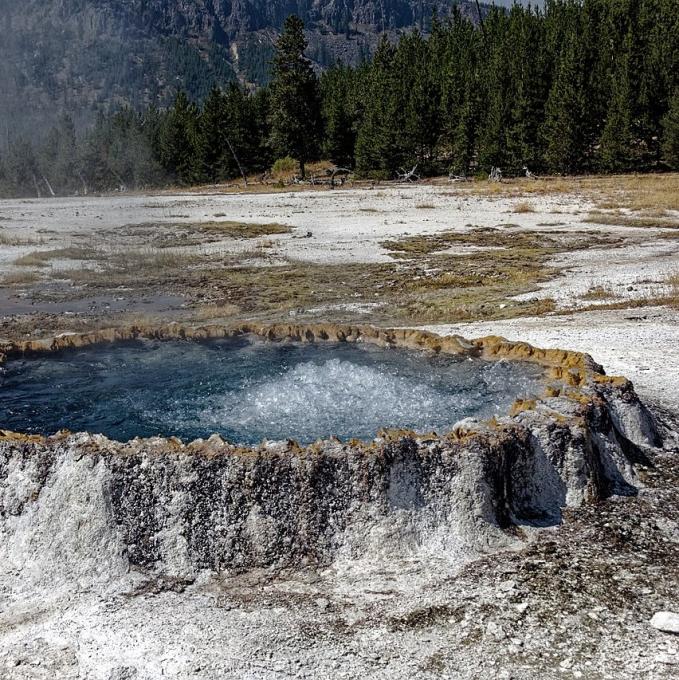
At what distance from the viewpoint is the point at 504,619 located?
175 inches

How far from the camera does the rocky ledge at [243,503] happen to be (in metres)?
5.11

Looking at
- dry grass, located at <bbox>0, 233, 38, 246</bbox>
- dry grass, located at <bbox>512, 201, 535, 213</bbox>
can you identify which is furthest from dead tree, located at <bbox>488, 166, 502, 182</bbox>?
dry grass, located at <bbox>0, 233, 38, 246</bbox>

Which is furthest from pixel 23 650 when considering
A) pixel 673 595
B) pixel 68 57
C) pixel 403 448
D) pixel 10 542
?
pixel 68 57

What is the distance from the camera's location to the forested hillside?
1720 inches

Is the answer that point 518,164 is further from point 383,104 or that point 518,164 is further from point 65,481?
point 65,481

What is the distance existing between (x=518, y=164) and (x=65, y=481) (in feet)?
144

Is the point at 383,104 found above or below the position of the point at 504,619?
above

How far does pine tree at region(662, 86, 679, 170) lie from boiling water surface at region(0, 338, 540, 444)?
1454 inches

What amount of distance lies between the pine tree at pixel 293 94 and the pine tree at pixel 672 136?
75.3ft

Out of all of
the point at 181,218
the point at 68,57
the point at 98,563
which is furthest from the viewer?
the point at 181,218

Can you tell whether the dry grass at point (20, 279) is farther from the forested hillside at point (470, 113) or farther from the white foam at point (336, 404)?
the forested hillside at point (470, 113)

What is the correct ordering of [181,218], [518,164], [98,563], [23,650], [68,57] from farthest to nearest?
[518,164], [181,218], [68,57], [98,563], [23,650]

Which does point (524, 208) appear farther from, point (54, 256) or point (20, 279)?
point (20, 279)

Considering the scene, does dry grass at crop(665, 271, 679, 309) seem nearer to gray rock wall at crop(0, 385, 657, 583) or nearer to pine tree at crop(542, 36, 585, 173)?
gray rock wall at crop(0, 385, 657, 583)
